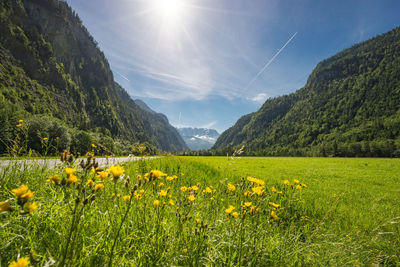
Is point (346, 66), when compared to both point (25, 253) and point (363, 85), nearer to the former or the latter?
point (363, 85)

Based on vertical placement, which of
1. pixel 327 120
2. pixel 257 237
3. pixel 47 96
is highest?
pixel 327 120

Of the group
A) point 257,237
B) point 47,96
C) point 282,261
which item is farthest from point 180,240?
point 47,96

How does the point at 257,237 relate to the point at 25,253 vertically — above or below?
below

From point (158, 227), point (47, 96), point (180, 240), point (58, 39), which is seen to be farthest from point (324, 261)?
point (58, 39)

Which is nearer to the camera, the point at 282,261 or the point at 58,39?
the point at 282,261

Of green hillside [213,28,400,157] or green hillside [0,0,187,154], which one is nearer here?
green hillside [0,0,187,154]

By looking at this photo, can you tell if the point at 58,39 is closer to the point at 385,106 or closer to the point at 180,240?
the point at 180,240

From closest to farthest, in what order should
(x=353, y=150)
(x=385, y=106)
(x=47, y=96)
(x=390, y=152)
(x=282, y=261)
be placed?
(x=282, y=261), (x=390, y=152), (x=353, y=150), (x=47, y=96), (x=385, y=106)

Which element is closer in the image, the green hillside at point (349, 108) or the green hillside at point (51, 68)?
the green hillside at point (51, 68)

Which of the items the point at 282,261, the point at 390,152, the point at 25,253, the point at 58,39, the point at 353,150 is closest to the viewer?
the point at 25,253

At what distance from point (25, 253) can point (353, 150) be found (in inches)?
3451

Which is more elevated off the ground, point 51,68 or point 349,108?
point 349,108

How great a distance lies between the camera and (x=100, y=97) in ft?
406

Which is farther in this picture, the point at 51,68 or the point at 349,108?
the point at 349,108
